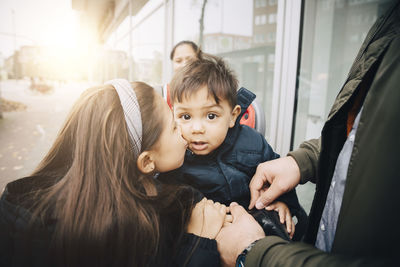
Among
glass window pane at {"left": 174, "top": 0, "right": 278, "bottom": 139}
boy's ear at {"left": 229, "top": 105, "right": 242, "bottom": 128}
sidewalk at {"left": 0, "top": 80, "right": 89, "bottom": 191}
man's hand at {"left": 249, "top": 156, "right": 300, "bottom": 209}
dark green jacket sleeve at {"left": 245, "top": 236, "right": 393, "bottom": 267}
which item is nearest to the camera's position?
dark green jacket sleeve at {"left": 245, "top": 236, "right": 393, "bottom": 267}

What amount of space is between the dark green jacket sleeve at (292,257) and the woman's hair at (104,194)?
0.22m

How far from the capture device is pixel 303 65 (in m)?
2.06

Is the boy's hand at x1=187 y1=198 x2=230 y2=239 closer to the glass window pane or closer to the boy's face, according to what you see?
the boy's face

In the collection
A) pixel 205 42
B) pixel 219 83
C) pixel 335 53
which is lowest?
pixel 219 83

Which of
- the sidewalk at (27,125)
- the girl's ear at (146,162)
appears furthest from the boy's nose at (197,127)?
the sidewalk at (27,125)

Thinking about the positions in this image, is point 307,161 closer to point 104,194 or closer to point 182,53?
point 104,194

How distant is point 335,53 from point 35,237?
2607 mm

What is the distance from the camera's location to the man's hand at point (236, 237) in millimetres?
686

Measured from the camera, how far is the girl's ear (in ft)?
2.26

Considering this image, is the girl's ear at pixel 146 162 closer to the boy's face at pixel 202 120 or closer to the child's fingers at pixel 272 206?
the boy's face at pixel 202 120

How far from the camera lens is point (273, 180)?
1.02 meters

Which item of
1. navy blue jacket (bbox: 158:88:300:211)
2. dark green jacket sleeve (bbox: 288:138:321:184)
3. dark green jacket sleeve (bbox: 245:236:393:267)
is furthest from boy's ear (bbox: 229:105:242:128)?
dark green jacket sleeve (bbox: 245:236:393:267)

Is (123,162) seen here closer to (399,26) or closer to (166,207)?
(166,207)

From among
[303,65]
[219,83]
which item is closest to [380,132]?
[219,83]
